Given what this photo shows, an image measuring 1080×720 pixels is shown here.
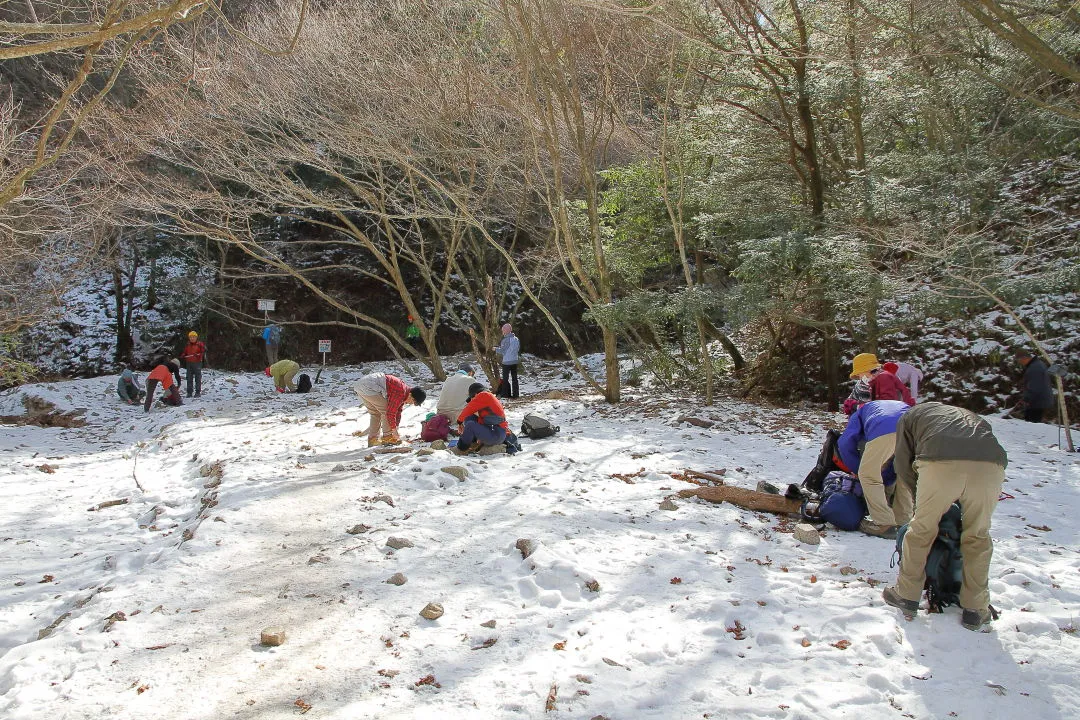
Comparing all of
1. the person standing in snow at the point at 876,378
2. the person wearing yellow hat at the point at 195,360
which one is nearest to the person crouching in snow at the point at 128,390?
the person wearing yellow hat at the point at 195,360

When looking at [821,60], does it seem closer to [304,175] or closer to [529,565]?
[529,565]

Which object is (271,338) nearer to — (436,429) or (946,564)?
(436,429)

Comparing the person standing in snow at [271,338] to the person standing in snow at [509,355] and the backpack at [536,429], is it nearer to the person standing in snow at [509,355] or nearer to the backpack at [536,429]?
the person standing in snow at [509,355]

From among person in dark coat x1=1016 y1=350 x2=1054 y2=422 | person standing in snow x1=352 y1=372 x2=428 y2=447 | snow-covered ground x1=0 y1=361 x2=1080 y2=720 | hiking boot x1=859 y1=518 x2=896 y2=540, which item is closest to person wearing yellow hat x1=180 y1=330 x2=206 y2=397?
snow-covered ground x1=0 y1=361 x2=1080 y2=720

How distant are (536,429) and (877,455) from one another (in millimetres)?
4644

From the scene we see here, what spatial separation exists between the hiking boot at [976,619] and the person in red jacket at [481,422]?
4928 millimetres

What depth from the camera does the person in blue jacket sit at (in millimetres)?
5133

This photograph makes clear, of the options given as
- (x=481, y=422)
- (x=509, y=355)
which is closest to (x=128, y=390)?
(x=509, y=355)

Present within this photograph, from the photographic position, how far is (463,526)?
5.45 m

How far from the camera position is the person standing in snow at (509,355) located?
1334 cm

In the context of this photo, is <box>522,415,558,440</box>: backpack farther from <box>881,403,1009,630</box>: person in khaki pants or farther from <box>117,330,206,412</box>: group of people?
<box>117,330,206,412</box>: group of people

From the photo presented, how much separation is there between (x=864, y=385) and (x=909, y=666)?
2576 millimetres

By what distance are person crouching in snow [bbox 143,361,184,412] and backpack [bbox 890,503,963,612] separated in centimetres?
1488

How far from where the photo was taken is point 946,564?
12.9ft
